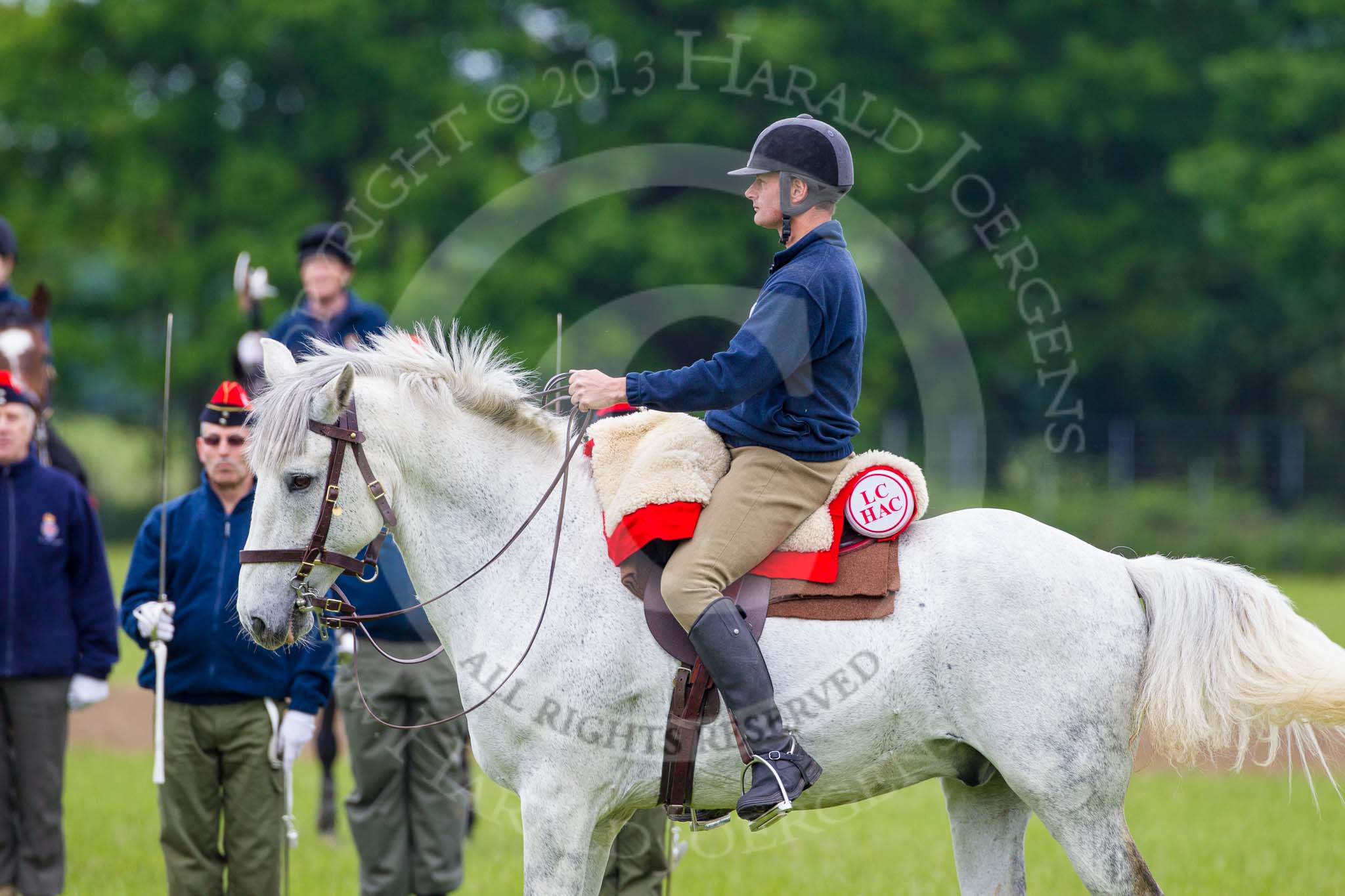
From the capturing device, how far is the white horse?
4172 mm

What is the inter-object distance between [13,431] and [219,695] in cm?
169

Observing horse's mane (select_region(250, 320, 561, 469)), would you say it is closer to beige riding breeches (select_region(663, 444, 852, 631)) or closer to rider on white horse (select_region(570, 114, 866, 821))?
rider on white horse (select_region(570, 114, 866, 821))

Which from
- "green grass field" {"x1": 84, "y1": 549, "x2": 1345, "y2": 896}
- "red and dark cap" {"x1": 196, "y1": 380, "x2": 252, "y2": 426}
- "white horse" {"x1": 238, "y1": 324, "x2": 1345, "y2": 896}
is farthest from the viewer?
"green grass field" {"x1": 84, "y1": 549, "x2": 1345, "y2": 896}

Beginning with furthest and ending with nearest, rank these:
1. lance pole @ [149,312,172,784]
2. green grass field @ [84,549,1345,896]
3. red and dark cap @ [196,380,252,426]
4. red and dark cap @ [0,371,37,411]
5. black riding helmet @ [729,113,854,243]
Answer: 1. green grass field @ [84,549,1345,896]
2. red and dark cap @ [0,371,37,411]
3. red and dark cap @ [196,380,252,426]
4. lance pole @ [149,312,172,784]
5. black riding helmet @ [729,113,854,243]


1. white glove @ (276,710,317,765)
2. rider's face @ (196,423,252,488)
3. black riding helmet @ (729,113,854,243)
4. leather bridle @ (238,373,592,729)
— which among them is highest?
black riding helmet @ (729,113,854,243)

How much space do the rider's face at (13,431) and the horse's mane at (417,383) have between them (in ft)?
7.01

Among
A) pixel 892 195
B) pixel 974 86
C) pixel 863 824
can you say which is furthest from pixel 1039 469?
pixel 863 824

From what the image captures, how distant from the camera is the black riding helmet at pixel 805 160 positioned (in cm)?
430

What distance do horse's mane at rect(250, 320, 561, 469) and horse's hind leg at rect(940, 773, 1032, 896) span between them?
78.1 inches

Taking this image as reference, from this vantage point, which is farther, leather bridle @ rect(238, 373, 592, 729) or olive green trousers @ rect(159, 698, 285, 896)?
olive green trousers @ rect(159, 698, 285, 896)

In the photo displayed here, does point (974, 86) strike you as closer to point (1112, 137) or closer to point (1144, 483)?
point (1112, 137)

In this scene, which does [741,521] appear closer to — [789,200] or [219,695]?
[789,200]

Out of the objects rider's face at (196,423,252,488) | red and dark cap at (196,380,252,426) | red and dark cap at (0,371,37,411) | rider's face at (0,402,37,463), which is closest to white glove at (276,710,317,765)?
rider's face at (196,423,252,488)

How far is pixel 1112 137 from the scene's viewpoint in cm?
2555
